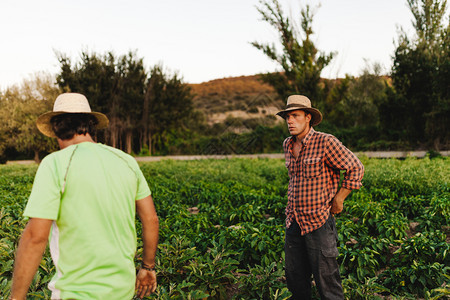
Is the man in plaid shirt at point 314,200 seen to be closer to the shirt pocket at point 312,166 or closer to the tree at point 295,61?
the shirt pocket at point 312,166

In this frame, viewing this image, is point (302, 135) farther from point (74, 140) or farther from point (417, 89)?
point (417, 89)

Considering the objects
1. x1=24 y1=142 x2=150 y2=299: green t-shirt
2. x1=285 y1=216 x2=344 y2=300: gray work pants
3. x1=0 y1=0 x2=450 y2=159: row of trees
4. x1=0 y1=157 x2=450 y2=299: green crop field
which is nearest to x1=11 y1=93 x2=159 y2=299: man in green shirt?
x1=24 y1=142 x2=150 y2=299: green t-shirt

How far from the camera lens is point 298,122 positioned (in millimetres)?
3092

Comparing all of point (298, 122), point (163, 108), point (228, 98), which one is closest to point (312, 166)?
point (298, 122)

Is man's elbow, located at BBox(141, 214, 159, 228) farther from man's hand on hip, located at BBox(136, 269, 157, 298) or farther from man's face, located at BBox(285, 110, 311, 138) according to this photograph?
man's face, located at BBox(285, 110, 311, 138)

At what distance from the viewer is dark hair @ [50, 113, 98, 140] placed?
5.96 ft

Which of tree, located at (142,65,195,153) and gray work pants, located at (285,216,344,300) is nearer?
gray work pants, located at (285,216,344,300)

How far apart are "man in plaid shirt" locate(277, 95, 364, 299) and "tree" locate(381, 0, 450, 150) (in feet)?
64.6

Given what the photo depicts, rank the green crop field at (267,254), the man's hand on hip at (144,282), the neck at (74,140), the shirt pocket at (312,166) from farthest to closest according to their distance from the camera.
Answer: the green crop field at (267,254) → the shirt pocket at (312,166) → the man's hand on hip at (144,282) → the neck at (74,140)

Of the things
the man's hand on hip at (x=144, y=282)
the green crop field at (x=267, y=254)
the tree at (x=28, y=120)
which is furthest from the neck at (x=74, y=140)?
the tree at (x=28, y=120)

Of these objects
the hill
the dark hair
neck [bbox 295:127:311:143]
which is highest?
the hill

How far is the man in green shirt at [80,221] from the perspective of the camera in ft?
5.18

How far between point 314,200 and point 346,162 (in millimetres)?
407

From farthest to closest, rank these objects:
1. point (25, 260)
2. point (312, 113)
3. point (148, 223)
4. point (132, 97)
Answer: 1. point (132, 97)
2. point (312, 113)
3. point (148, 223)
4. point (25, 260)
